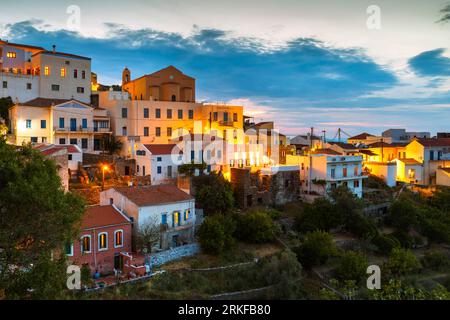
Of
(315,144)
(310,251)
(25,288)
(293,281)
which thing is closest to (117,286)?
(25,288)

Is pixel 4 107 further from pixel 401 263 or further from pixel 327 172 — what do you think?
pixel 401 263

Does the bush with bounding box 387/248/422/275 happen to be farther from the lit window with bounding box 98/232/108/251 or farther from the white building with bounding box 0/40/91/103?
the white building with bounding box 0/40/91/103

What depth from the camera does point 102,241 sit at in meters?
20.8

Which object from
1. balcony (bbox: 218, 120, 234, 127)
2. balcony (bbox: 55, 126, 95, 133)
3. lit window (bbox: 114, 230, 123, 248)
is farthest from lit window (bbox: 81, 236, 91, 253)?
balcony (bbox: 218, 120, 234, 127)

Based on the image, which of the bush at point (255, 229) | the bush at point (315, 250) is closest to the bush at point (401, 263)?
the bush at point (315, 250)

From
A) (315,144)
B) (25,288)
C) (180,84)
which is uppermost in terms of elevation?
(180,84)

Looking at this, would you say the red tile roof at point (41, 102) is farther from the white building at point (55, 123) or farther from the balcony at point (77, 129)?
the balcony at point (77, 129)

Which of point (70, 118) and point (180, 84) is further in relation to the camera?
point (180, 84)

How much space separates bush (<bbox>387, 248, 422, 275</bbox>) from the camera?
23656mm

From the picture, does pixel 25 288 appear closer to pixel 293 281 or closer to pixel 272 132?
pixel 293 281

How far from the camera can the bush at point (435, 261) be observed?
26.7m

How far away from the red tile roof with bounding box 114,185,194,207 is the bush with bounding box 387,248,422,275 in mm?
13575
